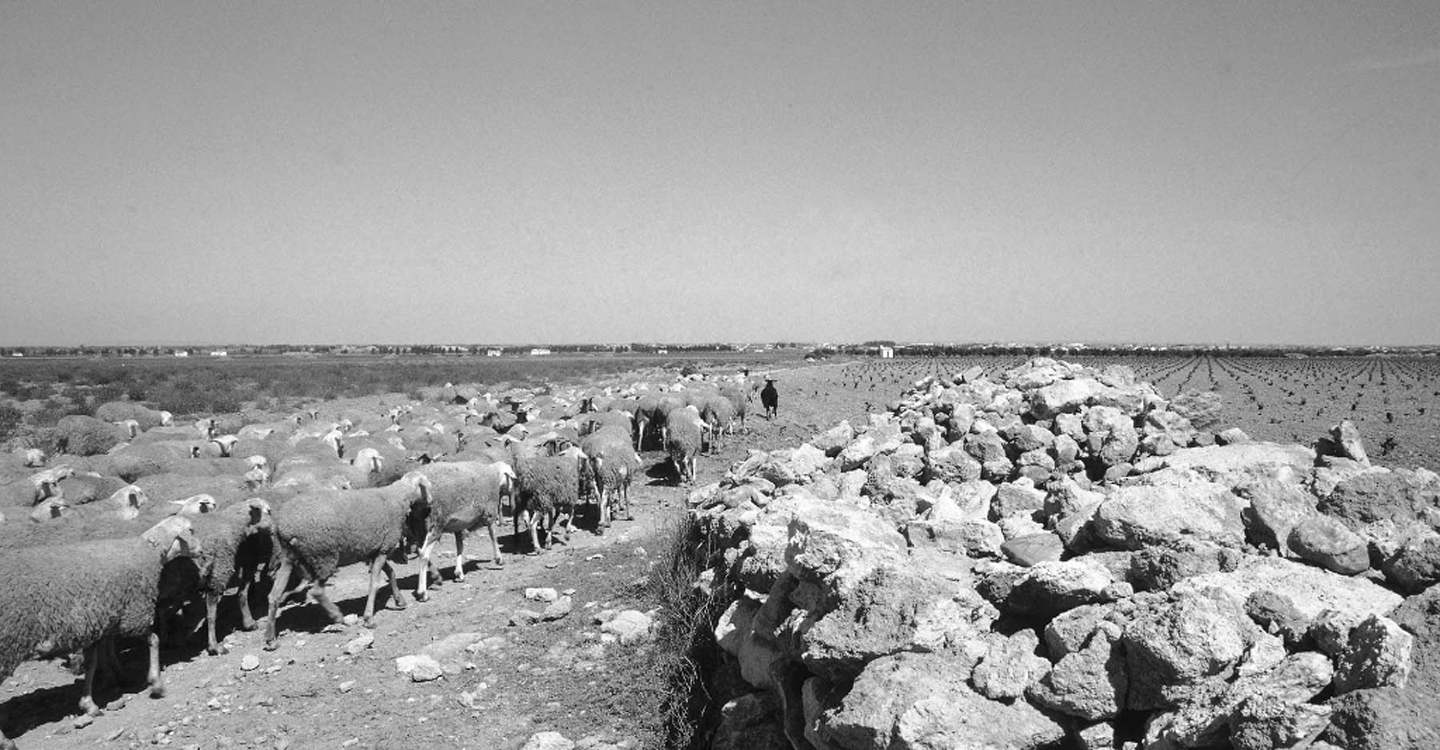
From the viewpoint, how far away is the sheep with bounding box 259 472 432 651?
322 inches

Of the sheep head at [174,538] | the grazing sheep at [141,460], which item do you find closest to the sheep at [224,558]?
the sheep head at [174,538]

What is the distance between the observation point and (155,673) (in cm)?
693

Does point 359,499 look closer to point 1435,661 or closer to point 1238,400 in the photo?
point 1435,661

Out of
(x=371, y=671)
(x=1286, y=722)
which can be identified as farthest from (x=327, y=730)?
(x=1286, y=722)

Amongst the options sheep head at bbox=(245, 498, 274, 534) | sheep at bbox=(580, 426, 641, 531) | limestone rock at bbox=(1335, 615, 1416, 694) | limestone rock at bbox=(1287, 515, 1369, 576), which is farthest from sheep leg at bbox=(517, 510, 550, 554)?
limestone rock at bbox=(1335, 615, 1416, 694)

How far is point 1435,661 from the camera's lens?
248 centimetres

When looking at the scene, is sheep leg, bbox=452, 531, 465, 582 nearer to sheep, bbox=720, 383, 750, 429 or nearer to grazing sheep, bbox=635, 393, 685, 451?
grazing sheep, bbox=635, 393, 685, 451

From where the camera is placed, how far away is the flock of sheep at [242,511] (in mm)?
6523

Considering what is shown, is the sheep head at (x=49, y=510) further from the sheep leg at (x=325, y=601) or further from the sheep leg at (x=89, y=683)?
the sheep leg at (x=325, y=601)

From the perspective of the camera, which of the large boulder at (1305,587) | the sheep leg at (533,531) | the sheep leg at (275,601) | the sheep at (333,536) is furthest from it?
the sheep leg at (533,531)

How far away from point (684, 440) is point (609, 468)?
369cm

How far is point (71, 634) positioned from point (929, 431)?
10.1m

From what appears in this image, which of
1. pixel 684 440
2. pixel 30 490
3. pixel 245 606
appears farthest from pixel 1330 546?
pixel 30 490

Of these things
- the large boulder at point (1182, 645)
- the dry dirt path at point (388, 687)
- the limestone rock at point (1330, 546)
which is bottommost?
the dry dirt path at point (388, 687)
